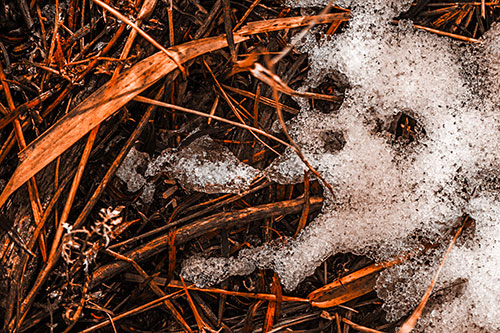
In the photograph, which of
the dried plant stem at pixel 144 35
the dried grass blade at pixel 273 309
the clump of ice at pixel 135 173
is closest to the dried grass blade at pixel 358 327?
the dried grass blade at pixel 273 309

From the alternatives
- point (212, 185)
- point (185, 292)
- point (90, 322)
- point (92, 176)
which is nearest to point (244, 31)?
point (212, 185)

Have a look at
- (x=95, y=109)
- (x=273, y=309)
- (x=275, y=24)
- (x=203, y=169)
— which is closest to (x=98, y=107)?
(x=95, y=109)

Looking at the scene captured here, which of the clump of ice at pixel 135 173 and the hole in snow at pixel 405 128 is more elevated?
the hole in snow at pixel 405 128

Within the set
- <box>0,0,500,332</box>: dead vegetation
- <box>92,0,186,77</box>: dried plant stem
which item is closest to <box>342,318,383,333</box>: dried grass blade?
<box>0,0,500,332</box>: dead vegetation

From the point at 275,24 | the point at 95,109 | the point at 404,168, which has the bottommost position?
the point at 404,168

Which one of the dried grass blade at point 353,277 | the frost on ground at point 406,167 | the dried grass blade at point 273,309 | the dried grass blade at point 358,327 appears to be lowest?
the dried grass blade at point 358,327

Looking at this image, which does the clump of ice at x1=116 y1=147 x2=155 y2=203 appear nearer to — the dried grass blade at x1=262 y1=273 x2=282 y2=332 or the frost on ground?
the frost on ground

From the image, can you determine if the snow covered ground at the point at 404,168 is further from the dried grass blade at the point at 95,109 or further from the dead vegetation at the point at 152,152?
the dried grass blade at the point at 95,109

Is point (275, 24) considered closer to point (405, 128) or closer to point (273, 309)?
point (405, 128)
